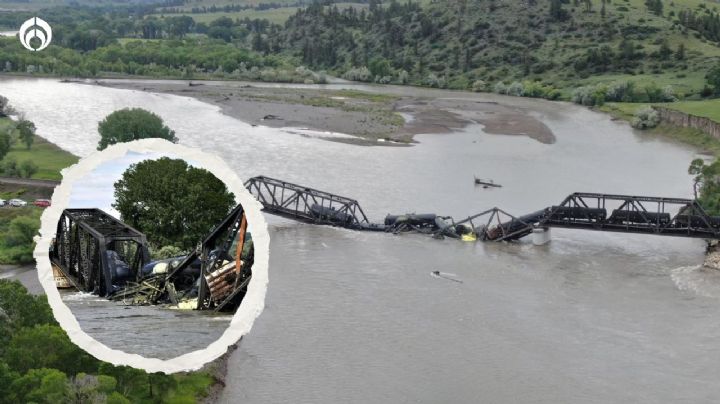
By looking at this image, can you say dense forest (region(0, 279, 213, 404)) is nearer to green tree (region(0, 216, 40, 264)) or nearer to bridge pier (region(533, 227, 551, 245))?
green tree (region(0, 216, 40, 264))

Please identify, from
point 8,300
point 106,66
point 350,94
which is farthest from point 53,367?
point 106,66

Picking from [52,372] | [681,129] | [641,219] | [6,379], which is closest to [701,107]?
[681,129]

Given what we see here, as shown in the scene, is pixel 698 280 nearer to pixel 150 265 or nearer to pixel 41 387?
pixel 41 387

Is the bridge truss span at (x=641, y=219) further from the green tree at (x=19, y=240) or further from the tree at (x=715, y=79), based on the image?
the tree at (x=715, y=79)

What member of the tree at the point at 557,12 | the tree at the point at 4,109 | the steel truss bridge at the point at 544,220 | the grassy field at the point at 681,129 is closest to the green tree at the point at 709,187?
the steel truss bridge at the point at 544,220

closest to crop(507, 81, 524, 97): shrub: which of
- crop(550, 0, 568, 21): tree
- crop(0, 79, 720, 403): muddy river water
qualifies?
crop(550, 0, 568, 21): tree
